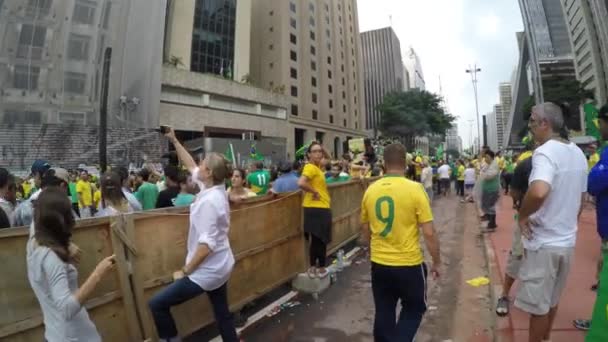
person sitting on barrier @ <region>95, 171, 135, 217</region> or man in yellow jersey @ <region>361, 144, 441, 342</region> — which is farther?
person sitting on barrier @ <region>95, 171, 135, 217</region>

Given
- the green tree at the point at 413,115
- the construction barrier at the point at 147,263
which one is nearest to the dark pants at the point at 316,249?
the construction barrier at the point at 147,263

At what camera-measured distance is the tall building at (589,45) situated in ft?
202

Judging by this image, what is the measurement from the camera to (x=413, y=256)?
285 cm

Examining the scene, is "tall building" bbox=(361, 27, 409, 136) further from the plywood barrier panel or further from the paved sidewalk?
the plywood barrier panel

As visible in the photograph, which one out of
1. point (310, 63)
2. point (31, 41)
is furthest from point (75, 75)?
point (310, 63)

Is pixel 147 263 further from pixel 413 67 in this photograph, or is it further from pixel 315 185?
pixel 413 67

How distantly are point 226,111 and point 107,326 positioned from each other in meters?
37.0

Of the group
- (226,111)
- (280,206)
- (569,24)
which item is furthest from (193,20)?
(569,24)

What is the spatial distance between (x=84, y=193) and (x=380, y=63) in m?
106

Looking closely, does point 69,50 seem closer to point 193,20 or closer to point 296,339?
point 193,20

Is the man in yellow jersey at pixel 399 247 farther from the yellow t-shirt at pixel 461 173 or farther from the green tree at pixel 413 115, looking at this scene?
the green tree at pixel 413 115

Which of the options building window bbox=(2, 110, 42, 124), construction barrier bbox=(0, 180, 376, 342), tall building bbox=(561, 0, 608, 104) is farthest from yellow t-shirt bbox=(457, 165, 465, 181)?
tall building bbox=(561, 0, 608, 104)

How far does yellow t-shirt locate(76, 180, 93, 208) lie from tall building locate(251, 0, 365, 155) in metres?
37.0

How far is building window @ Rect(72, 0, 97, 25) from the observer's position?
84.0 ft
